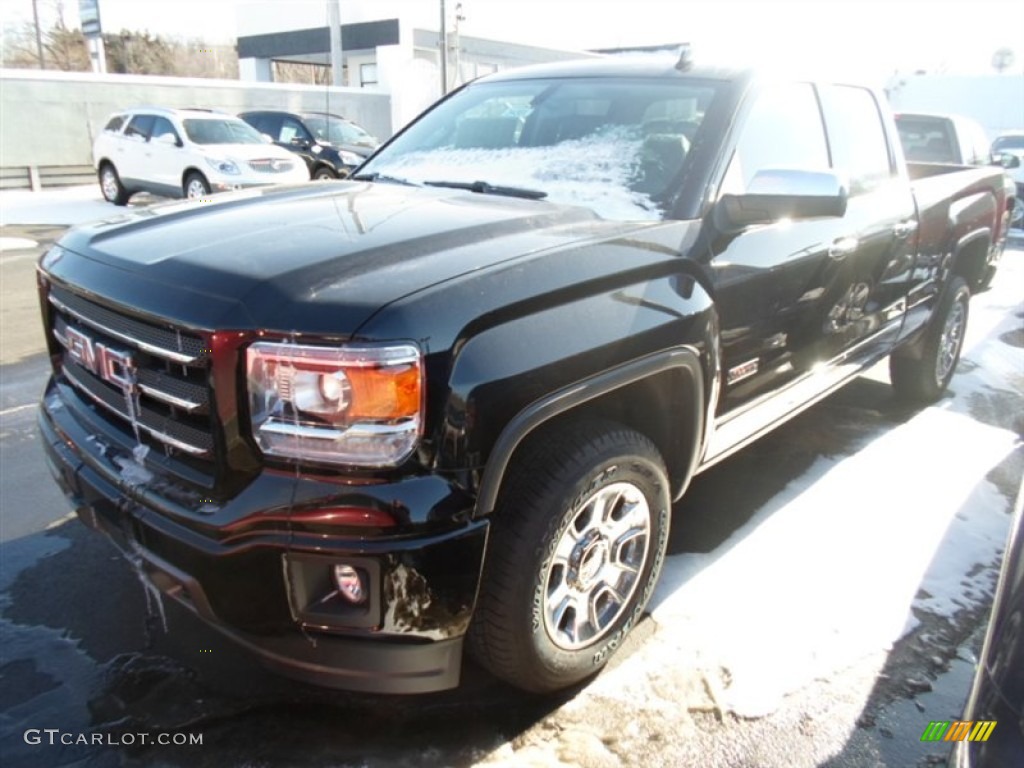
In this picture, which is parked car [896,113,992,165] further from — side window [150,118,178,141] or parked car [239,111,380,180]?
side window [150,118,178,141]

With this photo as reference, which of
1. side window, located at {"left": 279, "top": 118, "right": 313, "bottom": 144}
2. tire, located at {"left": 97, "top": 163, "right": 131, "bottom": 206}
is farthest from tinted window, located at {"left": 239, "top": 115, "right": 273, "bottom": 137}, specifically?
tire, located at {"left": 97, "top": 163, "right": 131, "bottom": 206}

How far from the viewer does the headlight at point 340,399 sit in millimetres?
1882

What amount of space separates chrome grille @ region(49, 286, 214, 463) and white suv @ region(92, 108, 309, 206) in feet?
36.9

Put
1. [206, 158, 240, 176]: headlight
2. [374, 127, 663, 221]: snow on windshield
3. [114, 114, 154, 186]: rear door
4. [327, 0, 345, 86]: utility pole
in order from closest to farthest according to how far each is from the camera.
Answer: [374, 127, 663, 221]: snow on windshield, [206, 158, 240, 176]: headlight, [114, 114, 154, 186]: rear door, [327, 0, 345, 86]: utility pole

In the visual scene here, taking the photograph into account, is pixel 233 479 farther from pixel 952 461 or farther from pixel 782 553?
pixel 952 461

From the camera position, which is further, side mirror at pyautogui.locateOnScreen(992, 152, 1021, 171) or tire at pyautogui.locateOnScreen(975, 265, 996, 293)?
side mirror at pyautogui.locateOnScreen(992, 152, 1021, 171)

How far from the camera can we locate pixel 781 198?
2.78m

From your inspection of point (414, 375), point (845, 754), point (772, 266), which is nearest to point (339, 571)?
point (414, 375)

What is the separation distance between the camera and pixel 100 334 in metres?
2.40

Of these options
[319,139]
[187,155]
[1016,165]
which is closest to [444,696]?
[187,155]

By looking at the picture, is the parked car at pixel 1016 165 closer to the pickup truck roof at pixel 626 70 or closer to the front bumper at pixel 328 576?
the pickup truck roof at pixel 626 70

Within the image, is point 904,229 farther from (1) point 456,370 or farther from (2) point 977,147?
(2) point 977,147

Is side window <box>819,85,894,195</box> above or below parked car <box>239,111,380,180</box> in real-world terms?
above

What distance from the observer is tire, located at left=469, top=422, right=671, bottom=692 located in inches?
85.5
